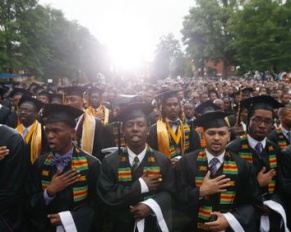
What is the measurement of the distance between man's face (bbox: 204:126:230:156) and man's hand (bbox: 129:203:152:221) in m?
0.86

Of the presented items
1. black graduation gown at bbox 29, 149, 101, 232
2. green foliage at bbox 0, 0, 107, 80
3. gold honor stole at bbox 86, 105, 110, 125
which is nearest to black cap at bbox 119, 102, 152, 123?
black graduation gown at bbox 29, 149, 101, 232

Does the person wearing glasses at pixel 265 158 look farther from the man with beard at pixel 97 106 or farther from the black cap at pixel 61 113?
the man with beard at pixel 97 106

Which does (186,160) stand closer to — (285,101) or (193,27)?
(285,101)

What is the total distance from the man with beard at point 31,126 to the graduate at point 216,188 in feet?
8.55

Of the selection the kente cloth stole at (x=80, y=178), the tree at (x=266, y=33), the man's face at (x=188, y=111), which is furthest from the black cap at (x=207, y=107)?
the tree at (x=266, y=33)

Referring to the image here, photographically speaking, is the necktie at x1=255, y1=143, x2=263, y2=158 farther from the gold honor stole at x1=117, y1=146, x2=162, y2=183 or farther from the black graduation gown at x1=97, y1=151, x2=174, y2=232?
the gold honor stole at x1=117, y1=146, x2=162, y2=183

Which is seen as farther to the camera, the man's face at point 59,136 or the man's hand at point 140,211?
the man's face at point 59,136

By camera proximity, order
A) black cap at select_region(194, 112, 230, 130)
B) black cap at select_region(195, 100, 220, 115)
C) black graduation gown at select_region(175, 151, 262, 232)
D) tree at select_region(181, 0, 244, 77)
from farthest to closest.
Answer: tree at select_region(181, 0, 244, 77) → black cap at select_region(195, 100, 220, 115) → black cap at select_region(194, 112, 230, 130) → black graduation gown at select_region(175, 151, 262, 232)

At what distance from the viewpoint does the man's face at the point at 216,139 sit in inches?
143

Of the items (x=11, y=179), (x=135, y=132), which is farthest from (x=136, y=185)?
(x=11, y=179)

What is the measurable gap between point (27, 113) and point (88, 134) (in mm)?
1062

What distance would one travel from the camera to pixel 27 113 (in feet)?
18.6

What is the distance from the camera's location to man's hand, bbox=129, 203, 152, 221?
11.1 ft

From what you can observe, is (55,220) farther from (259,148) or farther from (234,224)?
(259,148)
